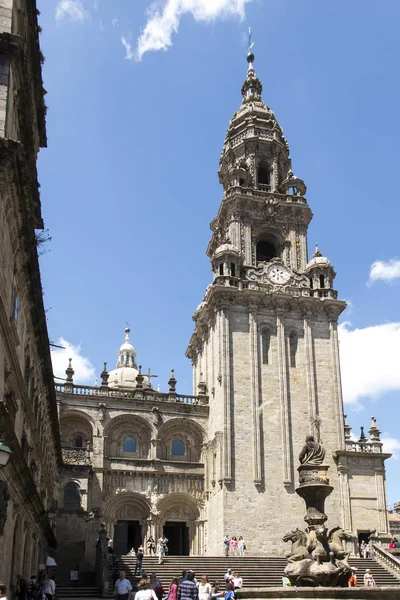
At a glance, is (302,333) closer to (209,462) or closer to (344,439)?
(344,439)

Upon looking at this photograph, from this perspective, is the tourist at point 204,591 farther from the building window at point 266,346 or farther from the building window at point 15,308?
the building window at point 266,346

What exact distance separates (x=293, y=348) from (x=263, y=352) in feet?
7.54

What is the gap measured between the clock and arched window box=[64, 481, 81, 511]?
61.8ft

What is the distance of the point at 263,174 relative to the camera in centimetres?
5572

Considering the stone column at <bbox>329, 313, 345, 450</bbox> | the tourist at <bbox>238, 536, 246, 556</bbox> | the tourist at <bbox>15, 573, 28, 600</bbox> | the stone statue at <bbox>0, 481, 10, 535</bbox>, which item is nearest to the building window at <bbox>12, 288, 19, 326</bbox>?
the stone statue at <bbox>0, 481, 10, 535</bbox>

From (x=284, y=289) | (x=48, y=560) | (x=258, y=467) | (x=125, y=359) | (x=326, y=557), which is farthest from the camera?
(x=125, y=359)

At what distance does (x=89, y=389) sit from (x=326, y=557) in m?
31.1

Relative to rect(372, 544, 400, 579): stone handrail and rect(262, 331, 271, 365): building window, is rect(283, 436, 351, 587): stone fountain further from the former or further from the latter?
rect(262, 331, 271, 365): building window

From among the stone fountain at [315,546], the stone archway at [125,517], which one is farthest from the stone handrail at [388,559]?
the stone fountain at [315,546]

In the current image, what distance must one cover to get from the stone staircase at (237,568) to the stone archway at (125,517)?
7.44m

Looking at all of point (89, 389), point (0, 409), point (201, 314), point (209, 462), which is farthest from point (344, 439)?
point (0, 409)

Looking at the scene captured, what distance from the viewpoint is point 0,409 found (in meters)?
13.4

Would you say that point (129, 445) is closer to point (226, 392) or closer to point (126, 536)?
point (126, 536)

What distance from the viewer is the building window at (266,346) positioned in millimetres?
46031
